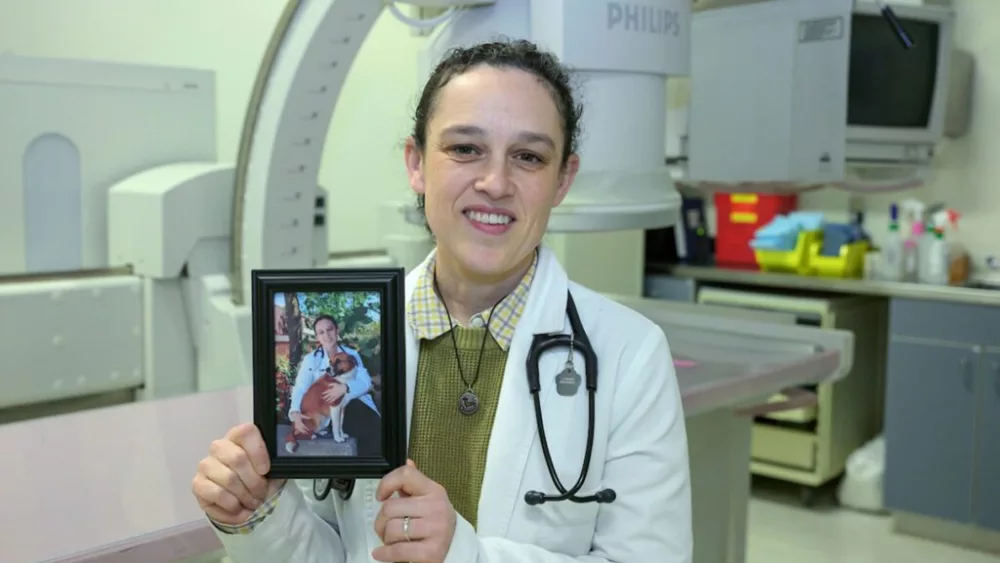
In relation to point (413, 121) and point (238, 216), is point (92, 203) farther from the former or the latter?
point (413, 121)

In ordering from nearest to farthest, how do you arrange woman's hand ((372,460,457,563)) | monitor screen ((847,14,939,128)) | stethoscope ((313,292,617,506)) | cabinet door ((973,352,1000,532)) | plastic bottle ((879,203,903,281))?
woman's hand ((372,460,457,563)), stethoscope ((313,292,617,506)), monitor screen ((847,14,939,128)), cabinet door ((973,352,1000,532)), plastic bottle ((879,203,903,281))

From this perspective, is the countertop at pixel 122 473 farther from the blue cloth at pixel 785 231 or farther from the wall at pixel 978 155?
the wall at pixel 978 155

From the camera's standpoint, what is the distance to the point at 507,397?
99cm

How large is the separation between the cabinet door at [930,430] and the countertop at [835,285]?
7.1 inches

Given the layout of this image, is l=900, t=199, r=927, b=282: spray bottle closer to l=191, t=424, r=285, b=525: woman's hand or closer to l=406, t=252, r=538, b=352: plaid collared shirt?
l=406, t=252, r=538, b=352: plaid collared shirt

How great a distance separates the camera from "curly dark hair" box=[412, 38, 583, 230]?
1.01 meters

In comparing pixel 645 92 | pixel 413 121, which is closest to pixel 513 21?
pixel 645 92

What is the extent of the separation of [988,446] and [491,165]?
2882 mm

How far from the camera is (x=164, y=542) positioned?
3.59 ft

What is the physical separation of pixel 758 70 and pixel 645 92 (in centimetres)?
64

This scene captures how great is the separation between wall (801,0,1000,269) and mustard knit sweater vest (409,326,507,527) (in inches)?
128

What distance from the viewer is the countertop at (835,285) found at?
319 centimetres

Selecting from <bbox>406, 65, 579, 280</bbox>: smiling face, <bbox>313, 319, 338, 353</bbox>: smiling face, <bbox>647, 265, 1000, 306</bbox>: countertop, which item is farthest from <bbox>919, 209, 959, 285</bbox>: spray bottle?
<bbox>313, 319, 338, 353</bbox>: smiling face

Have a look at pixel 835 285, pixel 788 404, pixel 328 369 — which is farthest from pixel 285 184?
pixel 835 285
